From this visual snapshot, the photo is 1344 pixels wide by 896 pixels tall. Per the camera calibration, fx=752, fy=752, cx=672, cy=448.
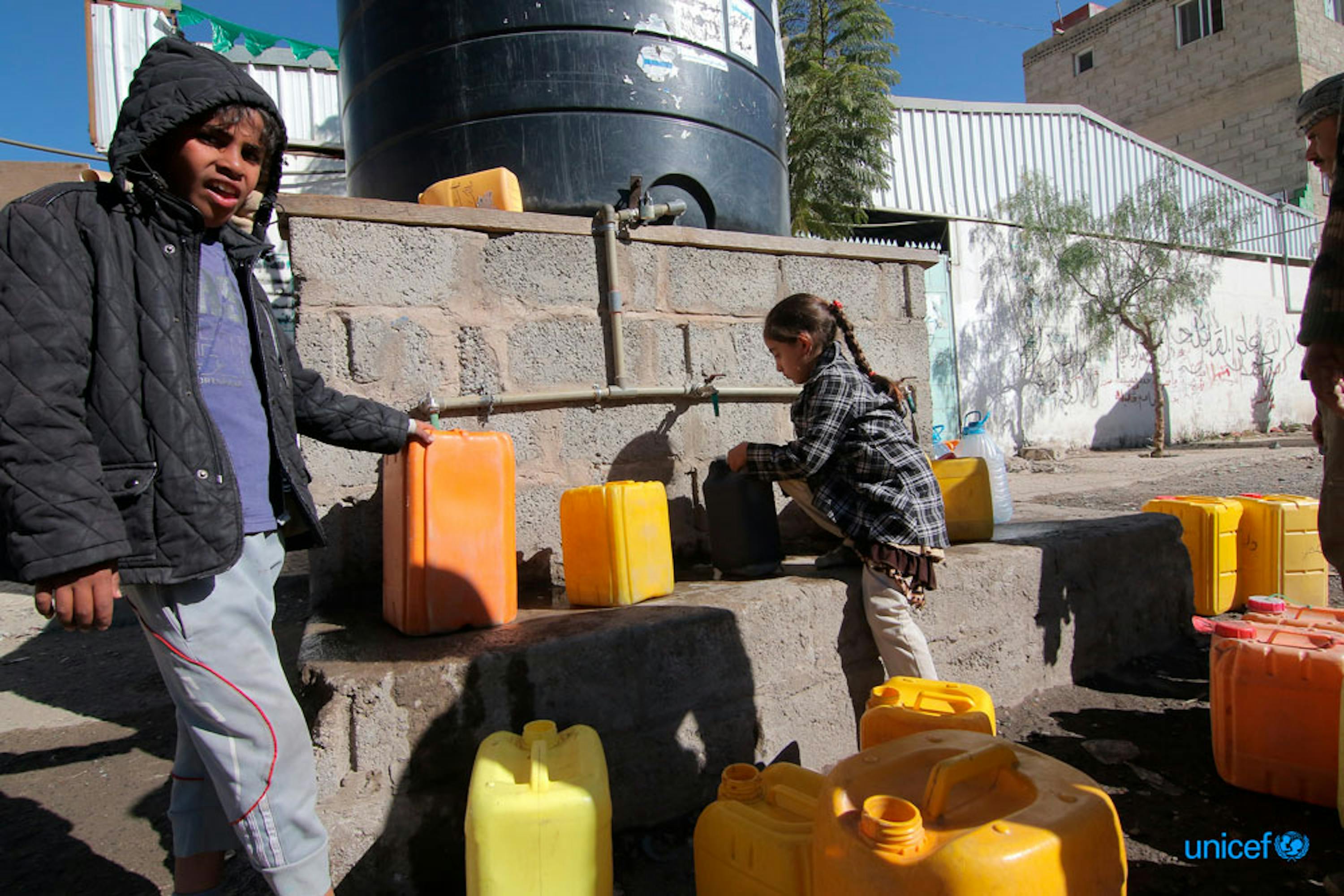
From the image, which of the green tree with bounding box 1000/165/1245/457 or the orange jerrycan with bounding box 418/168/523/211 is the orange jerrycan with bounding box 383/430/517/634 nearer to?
the orange jerrycan with bounding box 418/168/523/211

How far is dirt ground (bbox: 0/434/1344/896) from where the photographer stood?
2008 mm

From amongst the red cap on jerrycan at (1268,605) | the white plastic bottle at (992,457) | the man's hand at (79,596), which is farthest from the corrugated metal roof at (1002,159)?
the man's hand at (79,596)

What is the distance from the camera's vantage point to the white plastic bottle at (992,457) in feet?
12.9

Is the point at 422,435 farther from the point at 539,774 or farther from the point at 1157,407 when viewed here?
the point at 1157,407

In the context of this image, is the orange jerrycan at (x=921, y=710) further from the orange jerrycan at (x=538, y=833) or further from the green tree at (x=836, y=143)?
the green tree at (x=836, y=143)

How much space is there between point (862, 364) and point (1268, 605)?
1.61 meters

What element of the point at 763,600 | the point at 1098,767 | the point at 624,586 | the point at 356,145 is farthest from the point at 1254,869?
the point at 356,145

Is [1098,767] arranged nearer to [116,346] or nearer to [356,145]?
[116,346]

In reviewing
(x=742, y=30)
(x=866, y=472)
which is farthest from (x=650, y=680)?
(x=742, y=30)

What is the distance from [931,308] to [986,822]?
11899mm

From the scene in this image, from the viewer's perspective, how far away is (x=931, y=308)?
482 inches

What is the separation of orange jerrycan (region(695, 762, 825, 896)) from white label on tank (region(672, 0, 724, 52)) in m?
3.00

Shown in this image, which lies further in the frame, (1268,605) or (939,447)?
(939,447)

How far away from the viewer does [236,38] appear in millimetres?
10312
